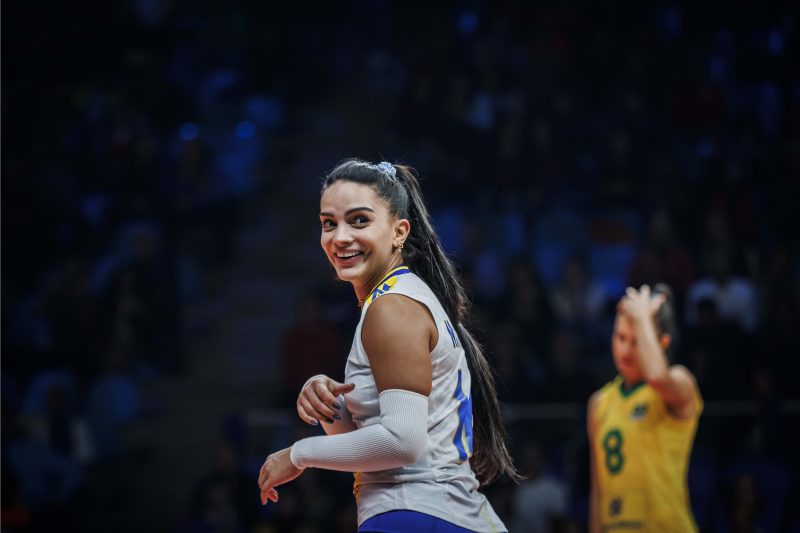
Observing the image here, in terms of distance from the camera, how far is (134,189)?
916 centimetres

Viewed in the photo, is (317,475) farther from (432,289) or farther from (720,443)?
(432,289)

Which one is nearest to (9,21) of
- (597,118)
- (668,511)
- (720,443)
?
(597,118)

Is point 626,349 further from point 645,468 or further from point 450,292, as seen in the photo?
point 450,292

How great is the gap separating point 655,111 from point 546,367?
3.54m

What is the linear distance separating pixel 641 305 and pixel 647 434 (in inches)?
21.3

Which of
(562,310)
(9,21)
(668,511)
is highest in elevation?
(9,21)

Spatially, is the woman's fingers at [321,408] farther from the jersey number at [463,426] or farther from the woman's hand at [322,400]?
the jersey number at [463,426]

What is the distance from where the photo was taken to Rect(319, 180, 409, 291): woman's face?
245 cm

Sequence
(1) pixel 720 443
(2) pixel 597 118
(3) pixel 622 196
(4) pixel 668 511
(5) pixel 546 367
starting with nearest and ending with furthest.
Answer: (4) pixel 668 511 → (1) pixel 720 443 → (5) pixel 546 367 → (3) pixel 622 196 → (2) pixel 597 118

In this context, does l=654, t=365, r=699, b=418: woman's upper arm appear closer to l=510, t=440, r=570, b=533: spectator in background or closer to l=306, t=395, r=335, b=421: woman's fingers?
l=306, t=395, r=335, b=421: woman's fingers

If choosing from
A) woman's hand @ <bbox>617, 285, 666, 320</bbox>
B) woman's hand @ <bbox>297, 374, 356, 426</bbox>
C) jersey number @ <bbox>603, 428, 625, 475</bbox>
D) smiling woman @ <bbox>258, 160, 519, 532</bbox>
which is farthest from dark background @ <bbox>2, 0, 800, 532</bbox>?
woman's hand @ <bbox>297, 374, 356, 426</bbox>

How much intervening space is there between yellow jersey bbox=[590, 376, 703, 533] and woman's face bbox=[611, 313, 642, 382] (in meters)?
0.08

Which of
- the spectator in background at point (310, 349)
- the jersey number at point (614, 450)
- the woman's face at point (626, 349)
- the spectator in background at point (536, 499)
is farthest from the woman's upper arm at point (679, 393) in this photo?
the spectator in background at point (310, 349)

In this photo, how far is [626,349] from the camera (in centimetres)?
403
